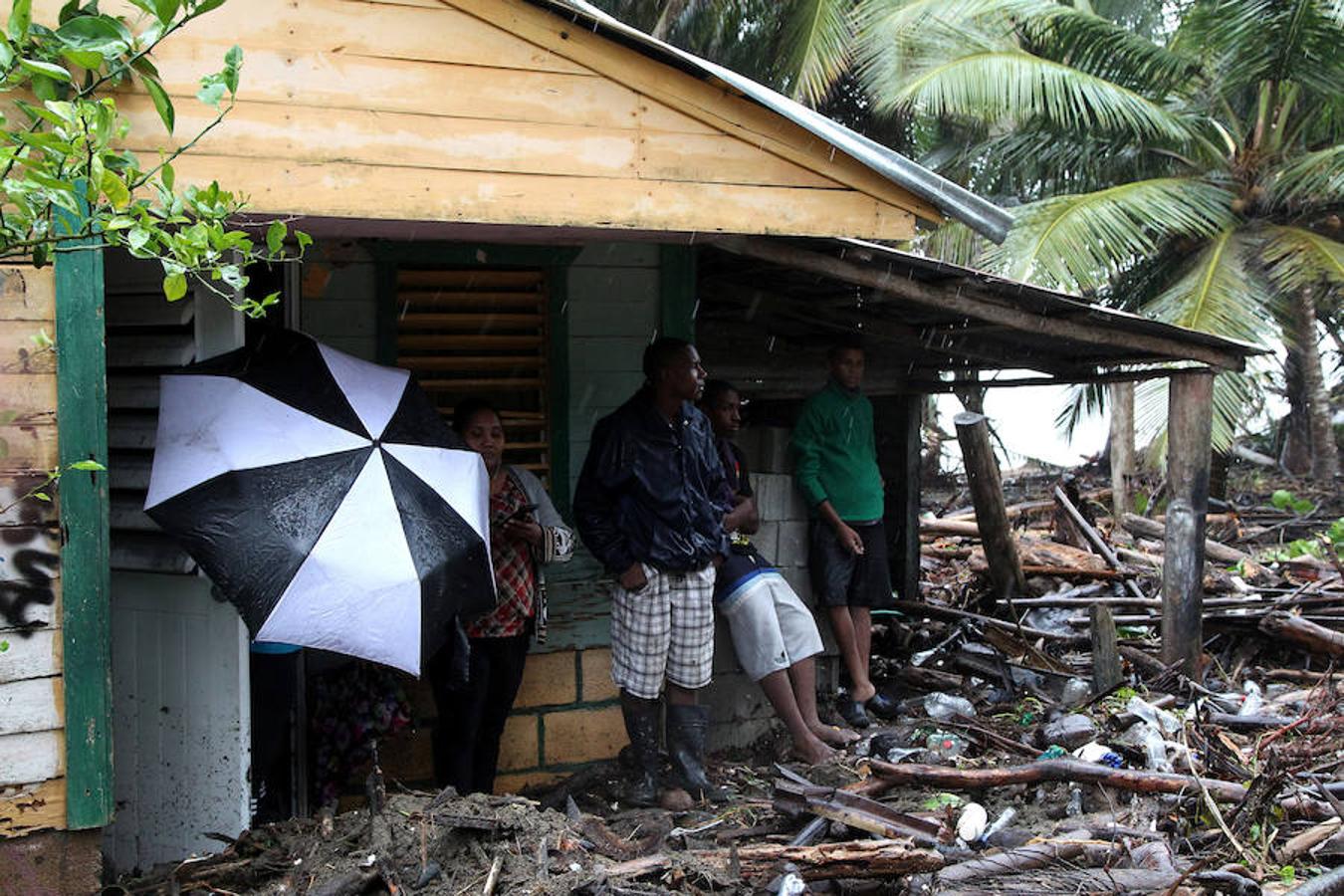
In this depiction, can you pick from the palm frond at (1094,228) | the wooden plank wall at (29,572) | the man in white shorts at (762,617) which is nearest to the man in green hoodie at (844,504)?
the man in white shorts at (762,617)

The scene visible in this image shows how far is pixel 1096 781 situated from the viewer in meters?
5.76

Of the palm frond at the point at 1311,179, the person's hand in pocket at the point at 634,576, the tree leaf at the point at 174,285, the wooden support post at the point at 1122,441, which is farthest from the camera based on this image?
the wooden support post at the point at 1122,441

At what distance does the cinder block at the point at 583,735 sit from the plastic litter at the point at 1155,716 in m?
2.75

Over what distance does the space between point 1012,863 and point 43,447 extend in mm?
3870

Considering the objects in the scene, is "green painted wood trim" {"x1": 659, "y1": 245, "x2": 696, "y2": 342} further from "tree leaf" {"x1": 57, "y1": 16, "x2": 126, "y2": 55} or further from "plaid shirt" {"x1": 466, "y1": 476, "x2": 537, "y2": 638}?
"tree leaf" {"x1": 57, "y1": 16, "x2": 126, "y2": 55}

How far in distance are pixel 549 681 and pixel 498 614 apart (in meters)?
1.12

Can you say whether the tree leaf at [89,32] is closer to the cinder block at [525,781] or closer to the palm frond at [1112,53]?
the cinder block at [525,781]

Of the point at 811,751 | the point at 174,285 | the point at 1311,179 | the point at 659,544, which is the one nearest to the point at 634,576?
the point at 659,544

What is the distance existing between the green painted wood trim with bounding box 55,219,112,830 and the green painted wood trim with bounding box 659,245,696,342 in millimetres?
3285

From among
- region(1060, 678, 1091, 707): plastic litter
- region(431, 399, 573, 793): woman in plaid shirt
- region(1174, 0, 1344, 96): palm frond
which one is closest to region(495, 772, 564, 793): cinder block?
region(431, 399, 573, 793): woman in plaid shirt

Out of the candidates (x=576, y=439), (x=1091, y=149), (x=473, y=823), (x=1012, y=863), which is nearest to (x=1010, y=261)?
(x=1091, y=149)

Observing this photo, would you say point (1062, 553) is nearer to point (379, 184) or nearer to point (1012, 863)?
point (1012, 863)

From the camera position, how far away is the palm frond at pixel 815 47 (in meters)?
17.9

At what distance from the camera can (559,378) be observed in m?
6.84
